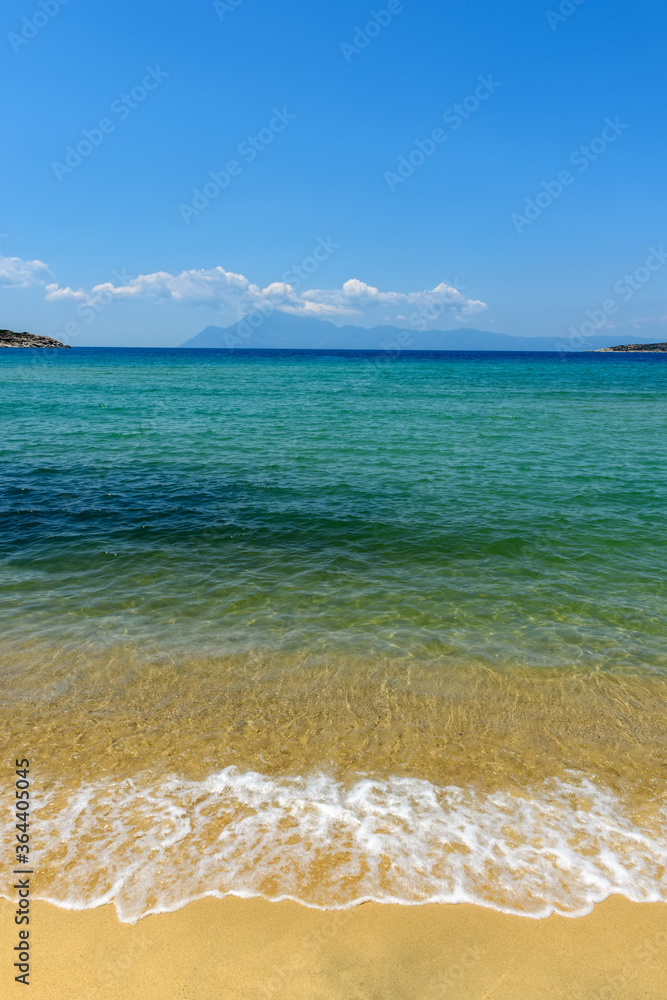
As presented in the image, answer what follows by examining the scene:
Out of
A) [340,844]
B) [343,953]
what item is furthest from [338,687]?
[343,953]

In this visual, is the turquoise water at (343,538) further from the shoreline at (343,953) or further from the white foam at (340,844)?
the shoreline at (343,953)

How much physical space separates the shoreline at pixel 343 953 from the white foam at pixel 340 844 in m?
0.15

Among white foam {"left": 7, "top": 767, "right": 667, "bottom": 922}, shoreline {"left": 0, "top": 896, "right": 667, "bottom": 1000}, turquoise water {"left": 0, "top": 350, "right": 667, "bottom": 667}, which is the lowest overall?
turquoise water {"left": 0, "top": 350, "right": 667, "bottom": 667}

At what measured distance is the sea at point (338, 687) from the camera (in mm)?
5395

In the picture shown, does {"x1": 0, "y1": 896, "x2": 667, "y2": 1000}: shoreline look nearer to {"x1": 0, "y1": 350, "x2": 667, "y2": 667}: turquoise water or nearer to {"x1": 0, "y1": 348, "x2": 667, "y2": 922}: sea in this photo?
{"x1": 0, "y1": 348, "x2": 667, "y2": 922}: sea

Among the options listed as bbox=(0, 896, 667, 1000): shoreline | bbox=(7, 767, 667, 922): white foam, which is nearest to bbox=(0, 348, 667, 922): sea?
bbox=(7, 767, 667, 922): white foam

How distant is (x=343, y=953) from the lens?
4.50m

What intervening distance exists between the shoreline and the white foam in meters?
0.15

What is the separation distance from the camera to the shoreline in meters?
4.25

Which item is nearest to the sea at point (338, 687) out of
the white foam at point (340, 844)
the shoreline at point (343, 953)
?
the white foam at point (340, 844)

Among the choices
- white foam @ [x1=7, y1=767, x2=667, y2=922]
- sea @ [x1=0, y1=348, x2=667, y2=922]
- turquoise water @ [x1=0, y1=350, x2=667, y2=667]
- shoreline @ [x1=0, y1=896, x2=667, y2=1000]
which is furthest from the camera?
turquoise water @ [x1=0, y1=350, x2=667, y2=667]

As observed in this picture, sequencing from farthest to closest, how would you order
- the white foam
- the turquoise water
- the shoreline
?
the turquoise water
the white foam
the shoreline

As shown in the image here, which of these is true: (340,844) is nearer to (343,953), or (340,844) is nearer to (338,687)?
(343,953)

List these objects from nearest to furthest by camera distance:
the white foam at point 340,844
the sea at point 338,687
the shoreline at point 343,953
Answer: the shoreline at point 343,953 < the white foam at point 340,844 < the sea at point 338,687
